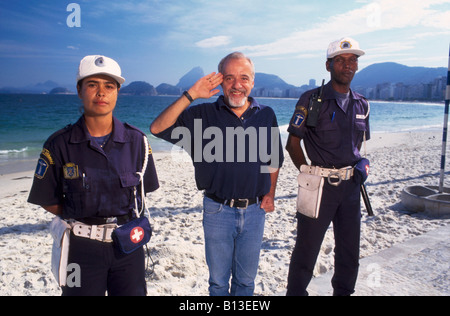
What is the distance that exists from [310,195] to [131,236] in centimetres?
156

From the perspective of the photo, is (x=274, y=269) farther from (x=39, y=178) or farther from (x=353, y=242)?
(x=39, y=178)

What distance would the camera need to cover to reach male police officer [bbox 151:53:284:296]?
2.37m

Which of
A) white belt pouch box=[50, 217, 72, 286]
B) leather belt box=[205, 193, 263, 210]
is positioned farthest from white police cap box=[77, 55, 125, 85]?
leather belt box=[205, 193, 263, 210]

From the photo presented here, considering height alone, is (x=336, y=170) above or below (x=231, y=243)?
above

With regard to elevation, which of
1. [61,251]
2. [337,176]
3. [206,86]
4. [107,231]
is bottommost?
[61,251]

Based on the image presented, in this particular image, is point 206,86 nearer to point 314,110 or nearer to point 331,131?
point 314,110

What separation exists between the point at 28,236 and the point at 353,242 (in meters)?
4.59

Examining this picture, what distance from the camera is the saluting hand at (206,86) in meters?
2.33

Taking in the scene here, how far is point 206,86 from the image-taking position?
2.36 metres

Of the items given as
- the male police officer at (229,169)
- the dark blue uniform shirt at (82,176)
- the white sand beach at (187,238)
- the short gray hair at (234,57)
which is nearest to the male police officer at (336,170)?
the white sand beach at (187,238)

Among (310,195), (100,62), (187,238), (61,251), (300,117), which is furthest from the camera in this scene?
(187,238)

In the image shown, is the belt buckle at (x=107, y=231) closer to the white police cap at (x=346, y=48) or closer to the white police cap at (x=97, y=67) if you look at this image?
the white police cap at (x=97, y=67)

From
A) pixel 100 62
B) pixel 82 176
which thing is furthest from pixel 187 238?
pixel 100 62

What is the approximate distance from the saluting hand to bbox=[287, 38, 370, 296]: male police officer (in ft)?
2.88
